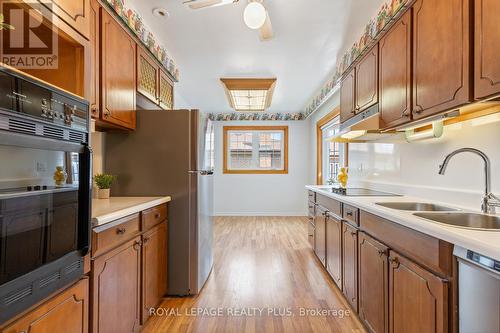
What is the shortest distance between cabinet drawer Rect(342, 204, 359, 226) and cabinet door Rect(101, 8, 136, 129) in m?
1.90

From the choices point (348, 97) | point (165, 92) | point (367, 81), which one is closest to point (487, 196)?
point (367, 81)

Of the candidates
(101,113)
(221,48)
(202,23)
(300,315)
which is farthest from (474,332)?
(221,48)

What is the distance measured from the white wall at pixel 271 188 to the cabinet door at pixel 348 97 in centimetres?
340

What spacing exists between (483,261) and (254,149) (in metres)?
5.59

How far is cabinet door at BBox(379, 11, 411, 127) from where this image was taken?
5.46 ft

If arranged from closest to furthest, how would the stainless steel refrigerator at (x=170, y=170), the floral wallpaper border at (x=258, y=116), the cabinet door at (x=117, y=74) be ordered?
the cabinet door at (x=117, y=74), the stainless steel refrigerator at (x=170, y=170), the floral wallpaper border at (x=258, y=116)

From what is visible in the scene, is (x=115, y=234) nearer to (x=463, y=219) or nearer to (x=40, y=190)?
(x=40, y=190)

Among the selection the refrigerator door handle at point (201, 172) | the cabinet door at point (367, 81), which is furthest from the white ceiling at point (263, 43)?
the refrigerator door handle at point (201, 172)

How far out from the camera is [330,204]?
2.59 metres

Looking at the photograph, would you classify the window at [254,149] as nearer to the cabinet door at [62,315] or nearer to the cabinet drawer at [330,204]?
the cabinet drawer at [330,204]

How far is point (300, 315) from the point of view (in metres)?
2.00

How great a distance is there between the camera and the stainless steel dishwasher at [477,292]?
0.82 m

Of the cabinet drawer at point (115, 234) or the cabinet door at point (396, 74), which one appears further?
the cabinet door at point (396, 74)

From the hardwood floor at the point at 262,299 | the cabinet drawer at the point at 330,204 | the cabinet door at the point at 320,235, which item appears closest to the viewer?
the hardwood floor at the point at 262,299
